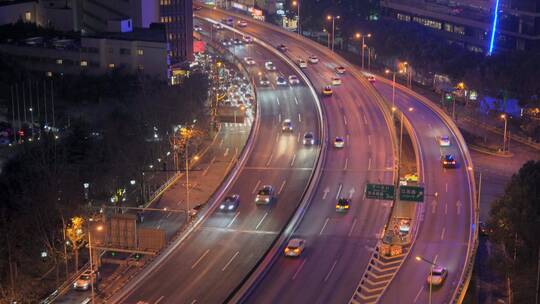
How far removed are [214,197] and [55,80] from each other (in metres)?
37.5

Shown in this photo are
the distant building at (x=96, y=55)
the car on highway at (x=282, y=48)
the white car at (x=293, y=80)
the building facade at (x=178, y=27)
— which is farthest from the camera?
the car on highway at (x=282, y=48)

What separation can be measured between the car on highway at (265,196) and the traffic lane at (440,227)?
395 inches

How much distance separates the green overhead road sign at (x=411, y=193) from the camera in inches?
1900

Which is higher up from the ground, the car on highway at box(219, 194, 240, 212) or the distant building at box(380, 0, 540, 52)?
the distant building at box(380, 0, 540, 52)

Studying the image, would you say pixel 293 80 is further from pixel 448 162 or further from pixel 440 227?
pixel 440 227

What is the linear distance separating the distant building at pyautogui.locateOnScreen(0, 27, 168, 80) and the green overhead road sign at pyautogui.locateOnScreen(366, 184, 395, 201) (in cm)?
4334

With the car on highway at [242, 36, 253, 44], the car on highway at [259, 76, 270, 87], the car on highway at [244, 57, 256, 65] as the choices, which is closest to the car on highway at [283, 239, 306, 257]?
the car on highway at [259, 76, 270, 87]

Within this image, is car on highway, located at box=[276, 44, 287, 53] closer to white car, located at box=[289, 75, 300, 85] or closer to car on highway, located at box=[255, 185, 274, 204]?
white car, located at box=[289, 75, 300, 85]

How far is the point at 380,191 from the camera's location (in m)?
49.2

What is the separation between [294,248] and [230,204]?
890 cm

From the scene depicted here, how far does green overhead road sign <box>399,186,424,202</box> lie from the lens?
48.2 meters

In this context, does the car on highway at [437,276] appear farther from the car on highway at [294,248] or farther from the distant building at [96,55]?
the distant building at [96,55]

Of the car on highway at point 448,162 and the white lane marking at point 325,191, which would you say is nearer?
the white lane marking at point 325,191

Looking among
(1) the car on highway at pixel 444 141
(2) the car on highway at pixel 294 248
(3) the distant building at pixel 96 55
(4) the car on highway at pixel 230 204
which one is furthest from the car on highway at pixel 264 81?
(2) the car on highway at pixel 294 248
